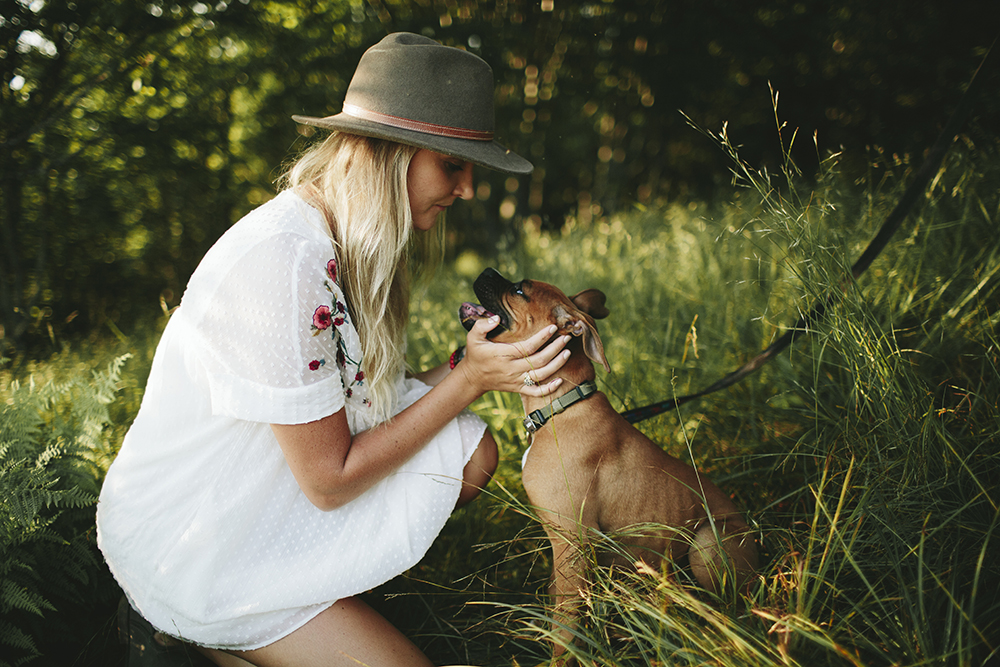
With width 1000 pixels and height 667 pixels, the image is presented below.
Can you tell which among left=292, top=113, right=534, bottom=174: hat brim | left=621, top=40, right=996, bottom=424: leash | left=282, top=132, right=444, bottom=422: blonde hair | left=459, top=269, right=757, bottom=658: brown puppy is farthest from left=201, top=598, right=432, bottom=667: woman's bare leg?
left=292, top=113, right=534, bottom=174: hat brim

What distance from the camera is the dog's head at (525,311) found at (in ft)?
7.58

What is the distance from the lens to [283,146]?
829 centimetres

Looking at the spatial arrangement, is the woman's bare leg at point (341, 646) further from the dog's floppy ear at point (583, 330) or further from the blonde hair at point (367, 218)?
the dog's floppy ear at point (583, 330)

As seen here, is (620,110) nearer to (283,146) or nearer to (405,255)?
(283,146)

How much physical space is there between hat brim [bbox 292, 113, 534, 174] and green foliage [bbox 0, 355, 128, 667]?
175 cm

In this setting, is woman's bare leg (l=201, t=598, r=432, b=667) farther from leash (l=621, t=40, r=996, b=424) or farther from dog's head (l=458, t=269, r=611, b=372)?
leash (l=621, t=40, r=996, b=424)

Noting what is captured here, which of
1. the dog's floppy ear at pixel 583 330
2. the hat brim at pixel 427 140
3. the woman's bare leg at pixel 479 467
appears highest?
the hat brim at pixel 427 140

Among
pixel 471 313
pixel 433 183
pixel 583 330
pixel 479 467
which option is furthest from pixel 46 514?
pixel 583 330

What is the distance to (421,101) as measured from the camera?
6.77 feet

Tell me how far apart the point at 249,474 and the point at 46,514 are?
1.05 metres

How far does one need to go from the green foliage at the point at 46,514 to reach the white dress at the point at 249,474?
0.28 m

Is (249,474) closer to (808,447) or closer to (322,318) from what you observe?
(322,318)

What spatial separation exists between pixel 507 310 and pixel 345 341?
690 millimetres

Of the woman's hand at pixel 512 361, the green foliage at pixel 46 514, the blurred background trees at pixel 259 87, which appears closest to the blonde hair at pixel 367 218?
the woman's hand at pixel 512 361
